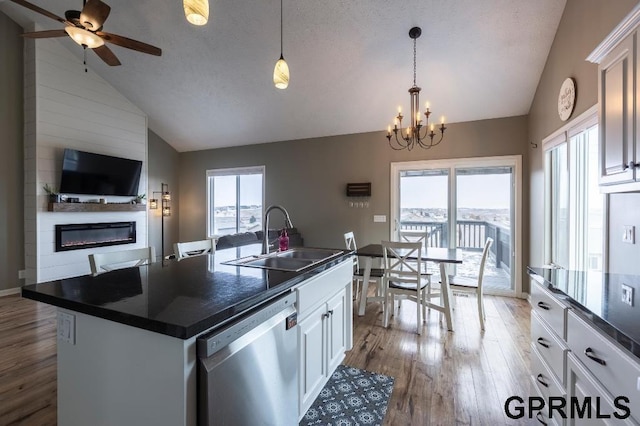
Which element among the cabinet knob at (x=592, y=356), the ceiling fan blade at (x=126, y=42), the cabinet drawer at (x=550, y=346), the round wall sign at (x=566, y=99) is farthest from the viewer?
the round wall sign at (x=566, y=99)

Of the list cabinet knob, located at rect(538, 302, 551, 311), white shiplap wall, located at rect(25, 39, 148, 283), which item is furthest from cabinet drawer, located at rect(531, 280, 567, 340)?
white shiplap wall, located at rect(25, 39, 148, 283)

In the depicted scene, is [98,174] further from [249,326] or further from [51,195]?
[249,326]

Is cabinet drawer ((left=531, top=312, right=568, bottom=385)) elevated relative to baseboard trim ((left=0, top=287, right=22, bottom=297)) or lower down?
elevated

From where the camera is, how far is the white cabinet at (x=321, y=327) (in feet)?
5.34

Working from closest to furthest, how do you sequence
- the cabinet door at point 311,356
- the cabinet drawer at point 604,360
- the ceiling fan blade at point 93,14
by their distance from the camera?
1. the cabinet drawer at point 604,360
2. the cabinet door at point 311,356
3. the ceiling fan blade at point 93,14

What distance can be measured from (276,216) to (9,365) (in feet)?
13.7

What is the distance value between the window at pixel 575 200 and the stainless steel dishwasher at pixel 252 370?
263cm

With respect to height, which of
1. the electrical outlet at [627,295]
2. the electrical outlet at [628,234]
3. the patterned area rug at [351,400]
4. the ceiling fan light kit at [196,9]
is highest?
the ceiling fan light kit at [196,9]

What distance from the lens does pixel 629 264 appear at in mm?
1976

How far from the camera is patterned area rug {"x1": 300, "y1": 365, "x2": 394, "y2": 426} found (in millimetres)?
1817

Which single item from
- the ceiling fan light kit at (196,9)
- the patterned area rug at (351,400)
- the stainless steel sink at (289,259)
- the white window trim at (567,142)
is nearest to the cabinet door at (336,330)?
the patterned area rug at (351,400)

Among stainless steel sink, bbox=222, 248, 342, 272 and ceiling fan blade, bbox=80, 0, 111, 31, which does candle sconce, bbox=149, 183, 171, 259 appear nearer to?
ceiling fan blade, bbox=80, 0, 111, 31

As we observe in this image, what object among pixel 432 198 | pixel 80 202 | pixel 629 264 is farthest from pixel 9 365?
pixel 432 198

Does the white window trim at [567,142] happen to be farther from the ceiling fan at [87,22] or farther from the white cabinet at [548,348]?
the ceiling fan at [87,22]
